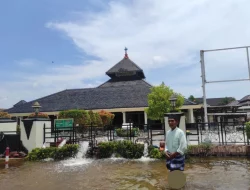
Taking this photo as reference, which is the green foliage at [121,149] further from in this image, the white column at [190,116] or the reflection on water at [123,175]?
the white column at [190,116]

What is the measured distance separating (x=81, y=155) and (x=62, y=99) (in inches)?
853

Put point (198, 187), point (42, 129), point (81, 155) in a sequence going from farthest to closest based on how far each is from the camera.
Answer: point (42, 129) < point (81, 155) < point (198, 187)

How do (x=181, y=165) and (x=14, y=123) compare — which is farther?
(x=14, y=123)

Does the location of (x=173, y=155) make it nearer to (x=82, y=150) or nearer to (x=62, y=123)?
(x=82, y=150)

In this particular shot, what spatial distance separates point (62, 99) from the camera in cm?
3284

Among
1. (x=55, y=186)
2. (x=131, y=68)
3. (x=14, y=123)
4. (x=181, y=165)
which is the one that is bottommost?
(x=55, y=186)

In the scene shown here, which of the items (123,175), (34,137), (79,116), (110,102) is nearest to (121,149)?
(123,175)

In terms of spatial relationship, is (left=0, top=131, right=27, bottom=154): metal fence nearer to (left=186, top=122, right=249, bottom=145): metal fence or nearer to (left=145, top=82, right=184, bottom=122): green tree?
(left=186, top=122, right=249, bottom=145): metal fence

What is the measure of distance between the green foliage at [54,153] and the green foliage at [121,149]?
3.97 feet

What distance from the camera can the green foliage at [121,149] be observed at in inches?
446

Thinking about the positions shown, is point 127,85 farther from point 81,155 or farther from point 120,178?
point 120,178

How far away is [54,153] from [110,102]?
18676 millimetres

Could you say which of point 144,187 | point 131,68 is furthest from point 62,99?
point 144,187

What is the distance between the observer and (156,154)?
10.9m
